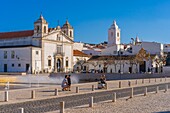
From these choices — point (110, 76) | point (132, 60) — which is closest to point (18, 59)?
point (110, 76)

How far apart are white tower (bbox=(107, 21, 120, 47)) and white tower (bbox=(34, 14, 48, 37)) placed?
27.1 meters

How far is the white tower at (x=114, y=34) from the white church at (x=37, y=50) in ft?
58.7

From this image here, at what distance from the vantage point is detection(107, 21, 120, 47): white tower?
10050 cm

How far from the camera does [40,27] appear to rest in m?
78.2

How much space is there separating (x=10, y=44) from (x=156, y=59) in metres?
36.1

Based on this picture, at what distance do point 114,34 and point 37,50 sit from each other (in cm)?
3175

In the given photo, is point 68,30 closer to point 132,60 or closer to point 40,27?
point 40,27

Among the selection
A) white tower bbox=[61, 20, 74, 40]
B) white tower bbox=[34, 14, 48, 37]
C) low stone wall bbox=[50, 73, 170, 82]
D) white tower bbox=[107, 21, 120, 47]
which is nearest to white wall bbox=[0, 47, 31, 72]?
white tower bbox=[34, 14, 48, 37]

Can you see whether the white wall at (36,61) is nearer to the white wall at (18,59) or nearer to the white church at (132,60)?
the white wall at (18,59)

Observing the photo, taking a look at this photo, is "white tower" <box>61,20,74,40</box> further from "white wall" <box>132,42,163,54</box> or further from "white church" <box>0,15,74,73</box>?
"white wall" <box>132,42,163,54</box>

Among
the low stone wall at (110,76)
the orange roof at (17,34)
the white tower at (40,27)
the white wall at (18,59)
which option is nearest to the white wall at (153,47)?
the low stone wall at (110,76)

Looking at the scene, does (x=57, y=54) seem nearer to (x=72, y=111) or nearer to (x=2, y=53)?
(x=2, y=53)

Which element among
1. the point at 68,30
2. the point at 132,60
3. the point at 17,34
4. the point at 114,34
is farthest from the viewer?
the point at 114,34

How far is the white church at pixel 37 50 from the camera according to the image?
7500 centimetres
